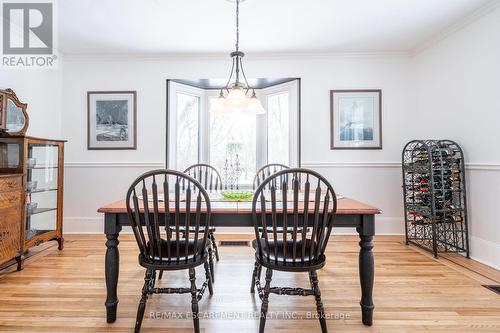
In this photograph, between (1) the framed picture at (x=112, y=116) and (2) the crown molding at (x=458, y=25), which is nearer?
(2) the crown molding at (x=458, y=25)

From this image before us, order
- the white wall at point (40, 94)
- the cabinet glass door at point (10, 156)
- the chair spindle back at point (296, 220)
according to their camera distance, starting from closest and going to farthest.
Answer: the chair spindle back at point (296, 220) < the cabinet glass door at point (10, 156) < the white wall at point (40, 94)

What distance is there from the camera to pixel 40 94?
335cm

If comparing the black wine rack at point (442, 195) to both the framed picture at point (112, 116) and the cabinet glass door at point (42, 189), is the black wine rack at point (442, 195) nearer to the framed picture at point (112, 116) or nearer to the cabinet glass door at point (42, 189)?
the framed picture at point (112, 116)

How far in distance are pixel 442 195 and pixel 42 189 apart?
4.26 meters

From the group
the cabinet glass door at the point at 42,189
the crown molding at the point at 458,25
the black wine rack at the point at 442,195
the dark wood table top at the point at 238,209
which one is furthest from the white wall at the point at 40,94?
the crown molding at the point at 458,25

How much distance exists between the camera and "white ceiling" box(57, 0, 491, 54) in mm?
2588

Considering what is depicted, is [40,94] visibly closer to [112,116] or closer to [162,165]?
[112,116]

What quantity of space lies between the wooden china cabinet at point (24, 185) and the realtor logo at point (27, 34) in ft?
1.79

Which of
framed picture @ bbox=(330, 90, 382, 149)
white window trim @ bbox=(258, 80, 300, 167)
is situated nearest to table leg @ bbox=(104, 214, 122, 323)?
white window trim @ bbox=(258, 80, 300, 167)

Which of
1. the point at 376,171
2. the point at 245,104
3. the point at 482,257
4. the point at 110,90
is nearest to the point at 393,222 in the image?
the point at 376,171

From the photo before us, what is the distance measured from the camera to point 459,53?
2.97m

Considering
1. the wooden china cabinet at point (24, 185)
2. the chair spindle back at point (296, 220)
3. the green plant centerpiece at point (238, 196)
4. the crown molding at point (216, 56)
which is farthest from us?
the crown molding at point (216, 56)

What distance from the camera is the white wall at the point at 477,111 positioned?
2566 mm

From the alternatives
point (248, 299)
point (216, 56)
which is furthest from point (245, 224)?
point (216, 56)
